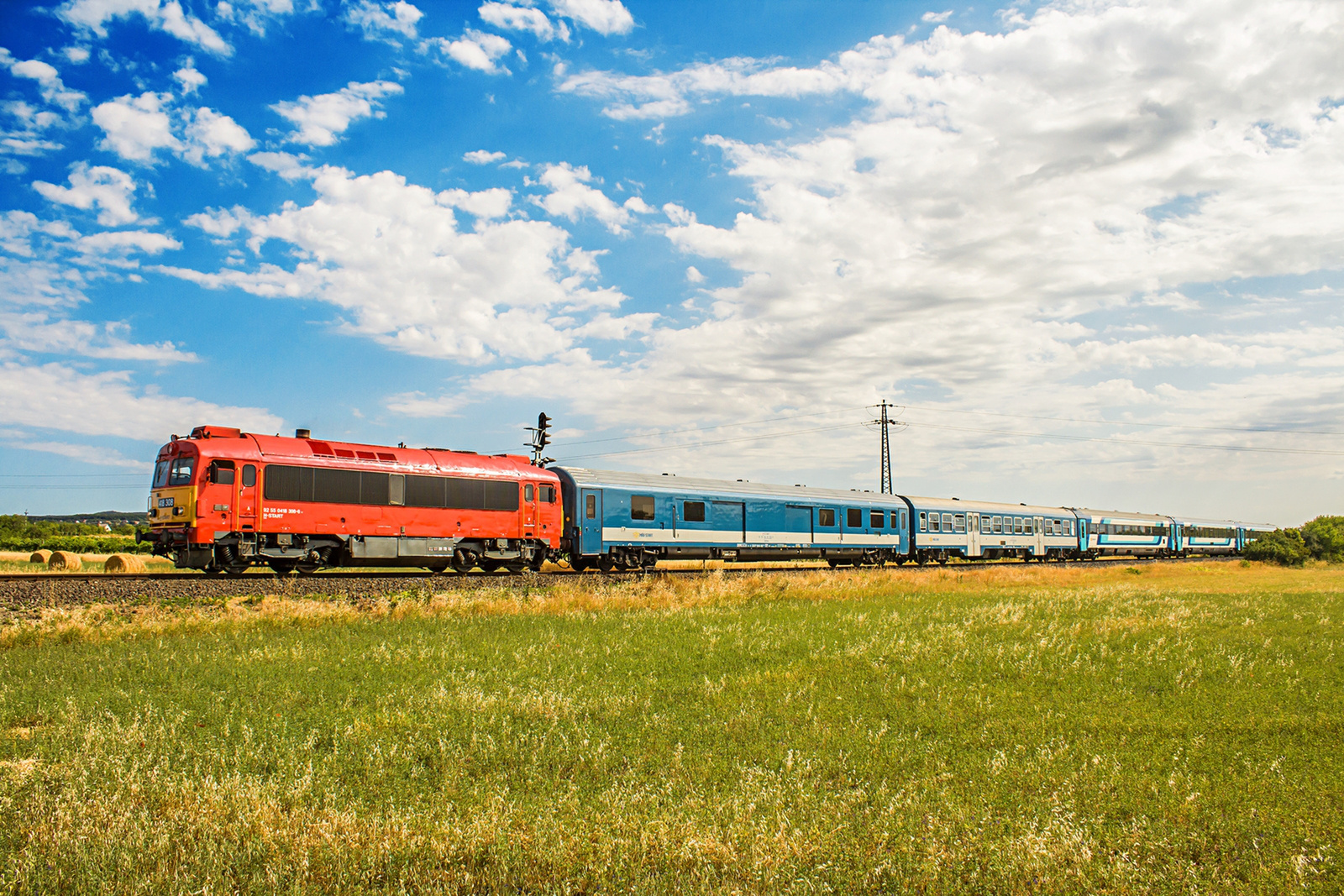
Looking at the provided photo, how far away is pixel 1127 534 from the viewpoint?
197ft

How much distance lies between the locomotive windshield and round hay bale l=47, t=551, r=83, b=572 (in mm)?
11439

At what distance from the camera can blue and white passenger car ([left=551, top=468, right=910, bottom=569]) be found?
97.4 ft

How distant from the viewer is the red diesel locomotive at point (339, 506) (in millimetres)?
21156

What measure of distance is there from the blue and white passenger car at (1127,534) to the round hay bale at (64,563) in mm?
57719

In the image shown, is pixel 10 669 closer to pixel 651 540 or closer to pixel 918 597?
pixel 918 597

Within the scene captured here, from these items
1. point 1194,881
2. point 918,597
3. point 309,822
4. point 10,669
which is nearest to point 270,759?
point 309,822

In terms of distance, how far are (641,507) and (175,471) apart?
15475 mm

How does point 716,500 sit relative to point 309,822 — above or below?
above

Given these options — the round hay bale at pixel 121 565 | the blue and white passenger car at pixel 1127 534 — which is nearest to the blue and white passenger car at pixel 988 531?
the blue and white passenger car at pixel 1127 534

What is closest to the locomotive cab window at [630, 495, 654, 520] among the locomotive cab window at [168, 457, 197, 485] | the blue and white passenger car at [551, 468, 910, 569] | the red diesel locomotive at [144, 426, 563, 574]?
the blue and white passenger car at [551, 468, 910, 569]

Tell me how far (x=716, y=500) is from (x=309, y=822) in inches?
1103

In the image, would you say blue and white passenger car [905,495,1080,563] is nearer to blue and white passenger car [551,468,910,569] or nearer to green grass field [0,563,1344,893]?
blue and white passenger car [551,468,910,569]

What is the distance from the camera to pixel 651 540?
3072 cm

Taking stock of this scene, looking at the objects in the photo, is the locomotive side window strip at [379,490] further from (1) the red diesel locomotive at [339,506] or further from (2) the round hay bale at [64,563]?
(2) the round hay bale at [64,563]
